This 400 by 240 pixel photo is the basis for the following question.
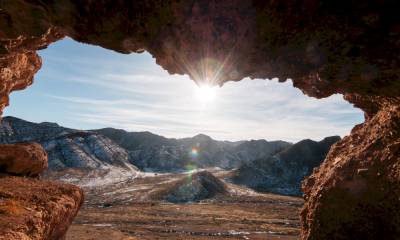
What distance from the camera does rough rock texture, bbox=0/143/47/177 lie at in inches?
752

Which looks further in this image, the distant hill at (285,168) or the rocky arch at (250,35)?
the distant hill at (285,168)

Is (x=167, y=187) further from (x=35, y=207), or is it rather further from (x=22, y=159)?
(x=35, y=207)

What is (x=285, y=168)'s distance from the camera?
135m

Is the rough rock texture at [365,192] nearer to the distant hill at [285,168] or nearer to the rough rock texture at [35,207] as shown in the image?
the rough rock texture at [35,207]

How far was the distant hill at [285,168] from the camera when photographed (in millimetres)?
129000

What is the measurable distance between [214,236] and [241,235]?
437cm

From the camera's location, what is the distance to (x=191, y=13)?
7.21 meters

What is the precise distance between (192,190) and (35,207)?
296ft

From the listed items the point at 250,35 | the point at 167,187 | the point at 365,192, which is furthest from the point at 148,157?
the point at 250,35

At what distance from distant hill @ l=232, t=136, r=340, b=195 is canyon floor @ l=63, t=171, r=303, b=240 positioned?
19438mm

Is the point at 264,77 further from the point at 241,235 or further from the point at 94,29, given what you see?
the point at 241,235

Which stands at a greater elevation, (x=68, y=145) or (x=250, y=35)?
(x=250, y=35)

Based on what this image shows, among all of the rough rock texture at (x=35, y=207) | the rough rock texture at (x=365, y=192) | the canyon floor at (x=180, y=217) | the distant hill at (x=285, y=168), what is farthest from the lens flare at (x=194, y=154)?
the rough rock texture at (x=365, y=192)

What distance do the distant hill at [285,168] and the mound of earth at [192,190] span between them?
21417 millimetres
